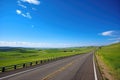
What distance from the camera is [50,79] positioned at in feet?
46.7

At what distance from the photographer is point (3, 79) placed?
14.4m

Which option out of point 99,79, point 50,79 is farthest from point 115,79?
point 50,79

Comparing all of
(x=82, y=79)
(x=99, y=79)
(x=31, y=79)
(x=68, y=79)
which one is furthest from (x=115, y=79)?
(x=31, y=79)

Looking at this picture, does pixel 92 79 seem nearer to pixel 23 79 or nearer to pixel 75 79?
pixel 75 79

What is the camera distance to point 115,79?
52.3 ft

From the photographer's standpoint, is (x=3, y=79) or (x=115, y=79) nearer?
(x=3, y=79)

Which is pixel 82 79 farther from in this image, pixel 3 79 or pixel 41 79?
pixel 3 79

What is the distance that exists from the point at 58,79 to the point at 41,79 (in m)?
1.62

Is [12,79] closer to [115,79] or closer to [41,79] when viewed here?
[41,79]

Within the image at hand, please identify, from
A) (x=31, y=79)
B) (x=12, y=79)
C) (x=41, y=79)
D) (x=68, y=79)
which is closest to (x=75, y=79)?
(x=68, y=79)

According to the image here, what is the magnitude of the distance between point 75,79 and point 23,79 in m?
5.00

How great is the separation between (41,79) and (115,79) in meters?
7.91

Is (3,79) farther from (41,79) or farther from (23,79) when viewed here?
(41,79)

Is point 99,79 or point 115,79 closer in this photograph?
point 99,79
